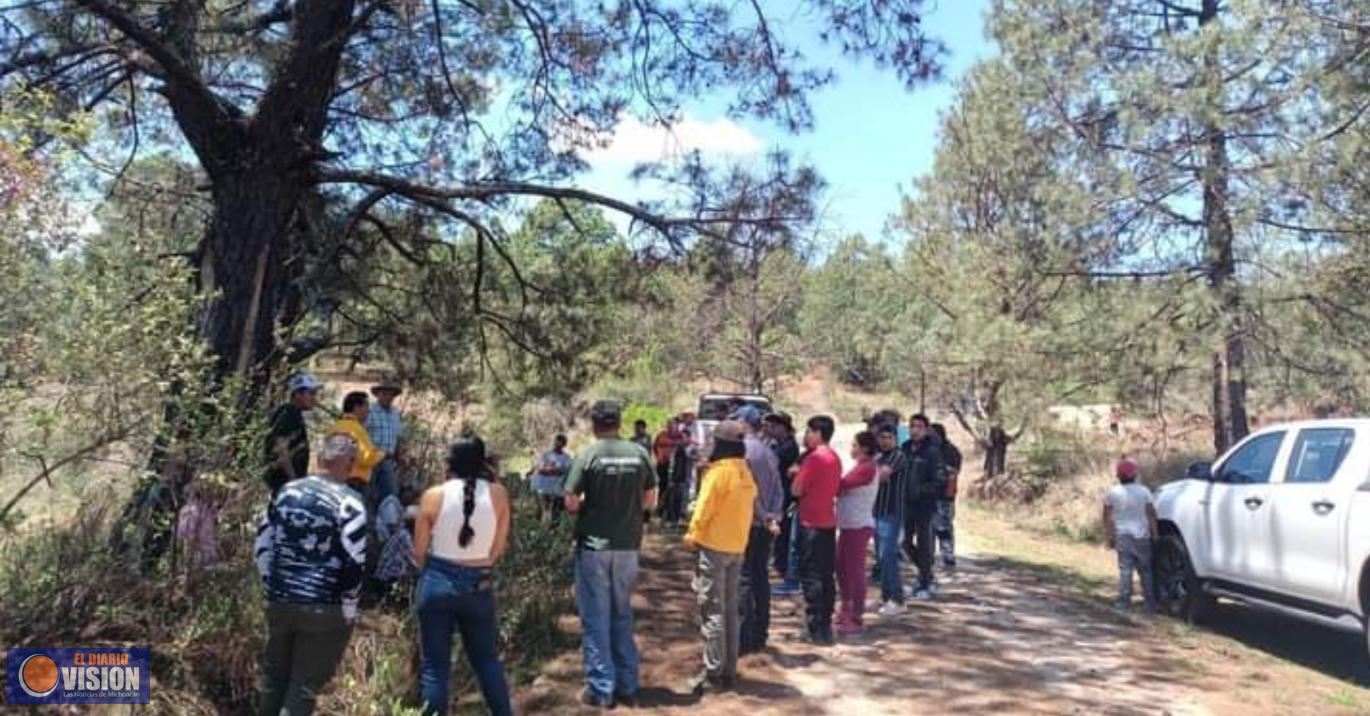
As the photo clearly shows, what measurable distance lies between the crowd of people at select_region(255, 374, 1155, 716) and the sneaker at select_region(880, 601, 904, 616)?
2 centimetres

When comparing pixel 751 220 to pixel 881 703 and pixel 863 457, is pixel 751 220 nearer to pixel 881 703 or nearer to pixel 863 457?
pixel 863 457

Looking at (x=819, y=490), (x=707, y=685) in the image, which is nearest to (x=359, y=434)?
(x=707, y=685)

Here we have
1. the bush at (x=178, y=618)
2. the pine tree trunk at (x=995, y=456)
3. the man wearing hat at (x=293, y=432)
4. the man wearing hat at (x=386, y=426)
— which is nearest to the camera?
the bush at (x=178, y=618)

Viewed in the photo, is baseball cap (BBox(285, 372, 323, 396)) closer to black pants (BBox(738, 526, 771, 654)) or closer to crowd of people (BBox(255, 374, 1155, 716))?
crowd of people (BBox(255, 374, 1155, 716))

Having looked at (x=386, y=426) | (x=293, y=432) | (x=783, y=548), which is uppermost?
(x=386, y=426)

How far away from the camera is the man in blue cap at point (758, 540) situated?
691 cm

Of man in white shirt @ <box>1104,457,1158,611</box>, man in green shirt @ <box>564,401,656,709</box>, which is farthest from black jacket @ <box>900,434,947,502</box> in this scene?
man in green shirt @ <box>564,401,656,709</box>

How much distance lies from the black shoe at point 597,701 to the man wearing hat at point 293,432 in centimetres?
233

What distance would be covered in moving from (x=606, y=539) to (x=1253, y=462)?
5447 mm

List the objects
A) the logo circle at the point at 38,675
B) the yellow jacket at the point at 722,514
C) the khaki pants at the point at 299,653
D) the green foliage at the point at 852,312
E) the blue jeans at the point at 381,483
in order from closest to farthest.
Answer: the khaki pants at the point at 299,653, the logo circle at the point at 38,675, the yellow jacket at the point at 722,514, the blue jeans at the point at 381,483, the green foliage at the point at 852,312

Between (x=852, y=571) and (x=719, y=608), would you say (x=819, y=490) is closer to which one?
(x=852, y=571)

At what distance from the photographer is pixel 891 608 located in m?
8.44

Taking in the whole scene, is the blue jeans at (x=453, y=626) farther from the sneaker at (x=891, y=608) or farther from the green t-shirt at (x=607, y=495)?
the sneaker at (x=891, y=608)

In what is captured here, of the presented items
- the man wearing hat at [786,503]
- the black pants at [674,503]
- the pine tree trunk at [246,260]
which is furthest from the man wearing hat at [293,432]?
the black pants at [674,503]
